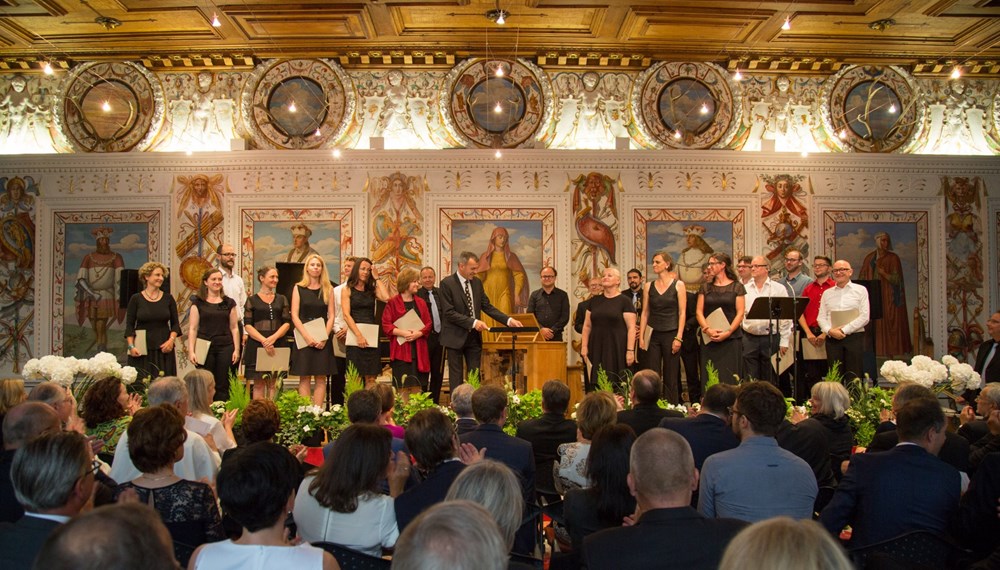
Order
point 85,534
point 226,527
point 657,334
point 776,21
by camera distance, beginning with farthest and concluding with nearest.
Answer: point 776,21
point 657,334
point 226,527
point 85,534

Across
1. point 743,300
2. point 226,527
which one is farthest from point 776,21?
point 226,527

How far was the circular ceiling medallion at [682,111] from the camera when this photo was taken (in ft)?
41.9

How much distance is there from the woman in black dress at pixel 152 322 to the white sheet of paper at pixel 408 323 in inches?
98.5

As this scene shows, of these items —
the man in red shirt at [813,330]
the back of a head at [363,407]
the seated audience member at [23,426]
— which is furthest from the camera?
the man in red shirt at [813,330]

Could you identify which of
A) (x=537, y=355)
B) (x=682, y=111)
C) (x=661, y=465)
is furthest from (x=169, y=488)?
(x=682, y=111)

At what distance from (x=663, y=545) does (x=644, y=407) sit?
276cm

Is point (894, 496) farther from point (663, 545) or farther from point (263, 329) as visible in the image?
point (263, 329)

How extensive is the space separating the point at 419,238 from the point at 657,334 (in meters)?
4.17

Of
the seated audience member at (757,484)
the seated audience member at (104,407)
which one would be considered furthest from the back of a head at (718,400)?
the seated audience member at (104,407)

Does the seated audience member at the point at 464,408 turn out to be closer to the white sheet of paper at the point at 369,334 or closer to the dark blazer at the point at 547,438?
the dark blazer at the point at 547,438

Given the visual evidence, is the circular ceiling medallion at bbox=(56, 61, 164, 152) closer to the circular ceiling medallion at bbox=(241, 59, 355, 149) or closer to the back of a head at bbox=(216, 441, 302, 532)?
the circular ceiling medallion at bbox=(241, 59, 355, 149)

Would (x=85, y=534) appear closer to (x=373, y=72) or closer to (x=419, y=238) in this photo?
(x=419, y=238)

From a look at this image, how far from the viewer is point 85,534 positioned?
1.78 metres

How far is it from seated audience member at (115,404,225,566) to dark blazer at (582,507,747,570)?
1.71 m
